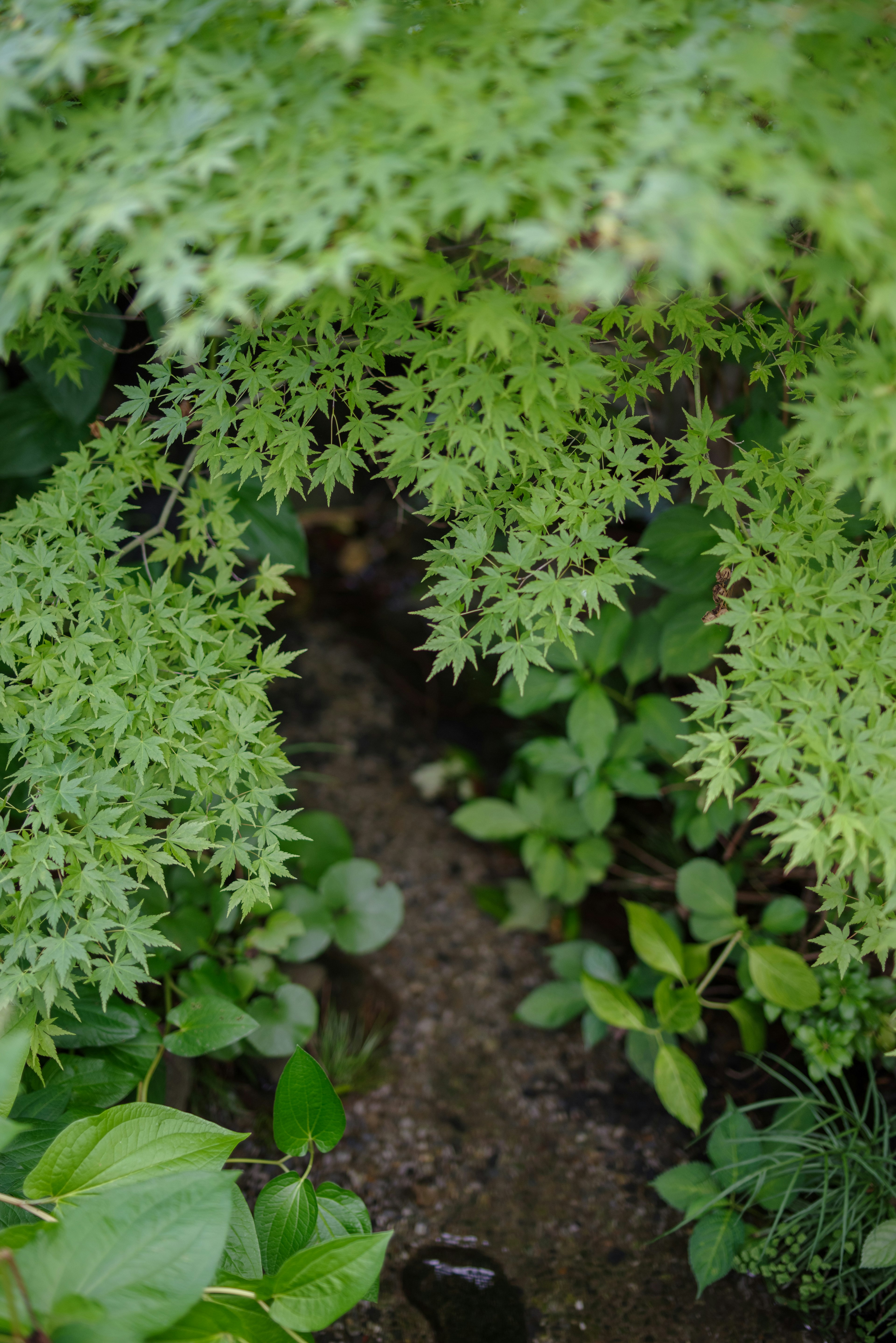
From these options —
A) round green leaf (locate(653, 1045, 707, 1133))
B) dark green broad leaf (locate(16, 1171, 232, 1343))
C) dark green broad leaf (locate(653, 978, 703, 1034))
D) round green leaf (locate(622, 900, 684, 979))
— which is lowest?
round green leaf (locate(653, 1045, 707, 1133))

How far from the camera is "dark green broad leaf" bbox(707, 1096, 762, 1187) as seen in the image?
1.63 metres

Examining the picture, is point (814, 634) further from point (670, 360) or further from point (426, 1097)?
point (426, 1097)

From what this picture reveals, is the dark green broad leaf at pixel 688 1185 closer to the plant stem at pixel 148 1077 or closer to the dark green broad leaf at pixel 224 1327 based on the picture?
the dark green broad leaf at pixel 224 1327

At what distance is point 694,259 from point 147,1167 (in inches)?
52.5

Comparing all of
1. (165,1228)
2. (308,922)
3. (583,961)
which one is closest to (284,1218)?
(165,1228)

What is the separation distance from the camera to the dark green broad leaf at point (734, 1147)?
163 cm

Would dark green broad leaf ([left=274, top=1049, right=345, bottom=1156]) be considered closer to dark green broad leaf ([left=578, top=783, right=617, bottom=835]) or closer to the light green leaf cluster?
the light green leaf cluster

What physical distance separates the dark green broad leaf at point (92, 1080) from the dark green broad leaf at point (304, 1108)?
0.33 meters

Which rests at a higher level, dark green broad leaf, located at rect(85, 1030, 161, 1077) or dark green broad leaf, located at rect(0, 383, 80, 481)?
dark green broad leaf, located at rect(0, 383, 80, 481)

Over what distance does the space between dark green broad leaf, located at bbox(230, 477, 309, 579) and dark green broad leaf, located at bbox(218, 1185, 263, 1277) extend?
4.06 ft

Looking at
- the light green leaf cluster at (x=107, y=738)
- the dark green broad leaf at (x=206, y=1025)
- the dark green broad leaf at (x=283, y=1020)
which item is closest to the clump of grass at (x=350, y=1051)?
the dark green broad leaf at (x=283, y=1020)

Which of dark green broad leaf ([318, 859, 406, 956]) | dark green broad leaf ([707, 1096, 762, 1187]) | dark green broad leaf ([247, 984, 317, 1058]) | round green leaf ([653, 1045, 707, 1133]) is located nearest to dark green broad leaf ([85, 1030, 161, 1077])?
dark green broad leaf ([247, 984, 317, 1058])

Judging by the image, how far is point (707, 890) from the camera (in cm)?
187

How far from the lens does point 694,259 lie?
0.79 meters
